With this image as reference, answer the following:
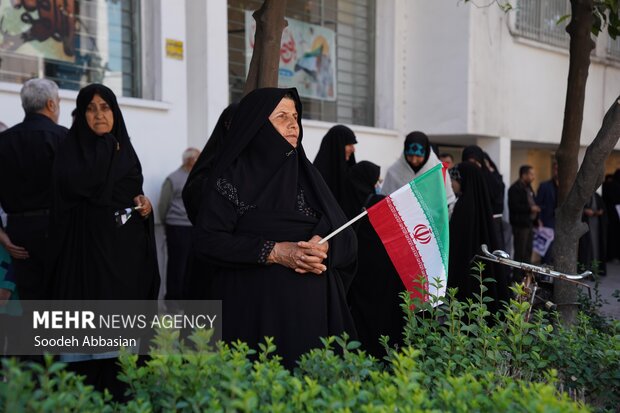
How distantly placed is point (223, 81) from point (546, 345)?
606 centimetres

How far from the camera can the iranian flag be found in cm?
332

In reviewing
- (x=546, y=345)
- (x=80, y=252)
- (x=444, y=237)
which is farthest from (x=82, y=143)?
(x=546, y=345)

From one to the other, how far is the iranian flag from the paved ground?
4.90m

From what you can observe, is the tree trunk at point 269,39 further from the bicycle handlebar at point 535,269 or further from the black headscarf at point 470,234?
the black headscarf at point 470,234

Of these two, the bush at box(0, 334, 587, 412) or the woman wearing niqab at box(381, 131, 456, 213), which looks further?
the woman wearing niqab at box(381, 131, 456, 213)

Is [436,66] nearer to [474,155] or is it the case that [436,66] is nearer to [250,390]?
[474,155]

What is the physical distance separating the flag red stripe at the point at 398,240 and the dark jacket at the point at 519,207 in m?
8.36

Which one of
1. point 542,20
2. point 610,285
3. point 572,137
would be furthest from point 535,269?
point 542,20

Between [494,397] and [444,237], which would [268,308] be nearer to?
[444,237]

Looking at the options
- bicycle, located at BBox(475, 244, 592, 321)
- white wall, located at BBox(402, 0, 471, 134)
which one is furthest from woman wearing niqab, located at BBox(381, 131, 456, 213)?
white wall, located at BBox(402, 0, 471, 134)

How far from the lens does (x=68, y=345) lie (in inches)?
157

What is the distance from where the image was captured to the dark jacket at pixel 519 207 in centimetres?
1136

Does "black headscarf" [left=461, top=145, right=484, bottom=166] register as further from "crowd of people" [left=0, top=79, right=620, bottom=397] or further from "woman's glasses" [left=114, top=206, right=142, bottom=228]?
"woman's glasses" [left=114, top=206, right=142, bottom=228]

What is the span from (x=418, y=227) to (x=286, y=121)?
0.77 metres
